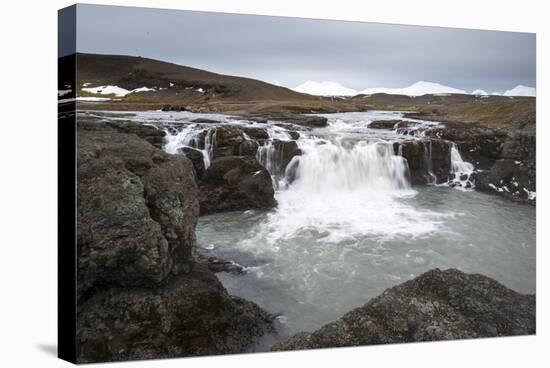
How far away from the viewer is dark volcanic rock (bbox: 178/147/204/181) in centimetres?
758

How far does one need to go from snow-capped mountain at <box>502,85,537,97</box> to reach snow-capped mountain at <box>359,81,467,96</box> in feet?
2.25

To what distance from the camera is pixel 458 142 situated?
8781 mm

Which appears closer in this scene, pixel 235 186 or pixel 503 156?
pixel 235 186

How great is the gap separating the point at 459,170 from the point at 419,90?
1.25 metres

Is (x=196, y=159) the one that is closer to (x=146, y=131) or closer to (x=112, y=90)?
(x=146, y=131)

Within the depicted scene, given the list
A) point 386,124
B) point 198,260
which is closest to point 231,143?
point 198,260

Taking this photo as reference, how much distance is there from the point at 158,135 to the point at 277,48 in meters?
1.79

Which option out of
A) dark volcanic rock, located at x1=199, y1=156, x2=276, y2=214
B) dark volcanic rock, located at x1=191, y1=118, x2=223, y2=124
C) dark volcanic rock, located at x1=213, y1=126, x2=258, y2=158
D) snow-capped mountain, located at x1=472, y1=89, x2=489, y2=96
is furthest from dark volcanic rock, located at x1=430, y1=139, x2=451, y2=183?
dark volcanic rock, located at x1=191, y1=118, x2=223, y2=124

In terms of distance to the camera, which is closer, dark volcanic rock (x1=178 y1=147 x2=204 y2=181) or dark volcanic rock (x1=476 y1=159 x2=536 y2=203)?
dark volcanic rock (x1=178 y1=147 x2=204 y2=181)

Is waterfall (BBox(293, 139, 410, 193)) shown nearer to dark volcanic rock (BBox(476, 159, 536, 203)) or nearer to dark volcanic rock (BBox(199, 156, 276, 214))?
dark volcanic rock (BBox(199, 156, 276, 214))

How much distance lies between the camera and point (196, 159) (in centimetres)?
771

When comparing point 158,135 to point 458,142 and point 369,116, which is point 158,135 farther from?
point 458,142

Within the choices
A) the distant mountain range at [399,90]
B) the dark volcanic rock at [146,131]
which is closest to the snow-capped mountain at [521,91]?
the distant mountain range at [399,90]

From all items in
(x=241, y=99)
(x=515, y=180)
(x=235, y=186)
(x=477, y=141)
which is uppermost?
(x=241, y=99)
